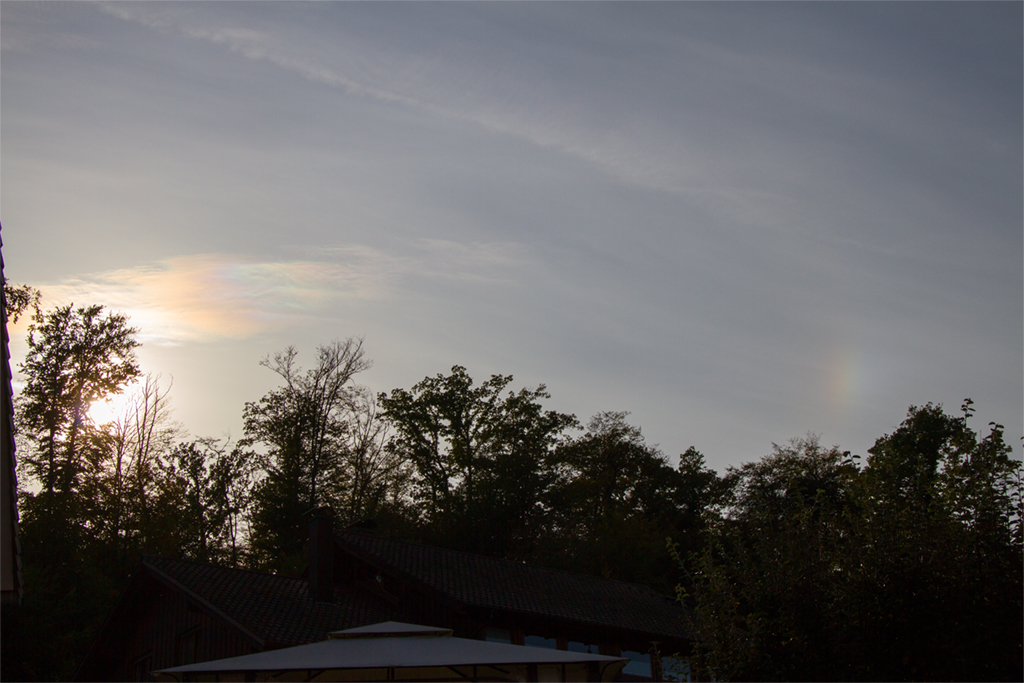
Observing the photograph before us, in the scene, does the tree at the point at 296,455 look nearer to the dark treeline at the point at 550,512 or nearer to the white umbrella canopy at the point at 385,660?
the dark treeline at the point at 550,512

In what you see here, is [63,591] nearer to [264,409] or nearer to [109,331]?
[109,331]

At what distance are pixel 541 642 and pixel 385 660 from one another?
43.6 ft

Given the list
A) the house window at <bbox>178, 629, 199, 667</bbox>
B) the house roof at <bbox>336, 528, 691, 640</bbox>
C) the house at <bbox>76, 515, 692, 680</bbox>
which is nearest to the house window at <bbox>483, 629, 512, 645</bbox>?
the house at <bbox>76, 515, 692, 680</bbox>

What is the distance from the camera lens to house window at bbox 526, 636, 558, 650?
23.5m

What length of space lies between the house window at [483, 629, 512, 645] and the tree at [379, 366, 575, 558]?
53.5ft

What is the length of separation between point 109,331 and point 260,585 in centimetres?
1708

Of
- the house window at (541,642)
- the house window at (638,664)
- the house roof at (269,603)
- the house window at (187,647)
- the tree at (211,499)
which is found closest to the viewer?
the house roof at (269,603)

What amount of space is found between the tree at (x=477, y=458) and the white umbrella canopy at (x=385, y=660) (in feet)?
86.9

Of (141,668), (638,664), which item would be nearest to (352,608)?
(141,668)

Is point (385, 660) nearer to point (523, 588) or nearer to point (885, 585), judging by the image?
point (885, 585)

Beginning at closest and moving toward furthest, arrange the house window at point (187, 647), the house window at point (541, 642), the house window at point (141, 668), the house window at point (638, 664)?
the house window at point (187, 647) → the house window at point (141, 668) → the house window at point (541, 642) → the house window at point (638, 664)

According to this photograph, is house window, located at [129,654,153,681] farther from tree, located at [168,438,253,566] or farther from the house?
tree, located at [168,438,253,566]

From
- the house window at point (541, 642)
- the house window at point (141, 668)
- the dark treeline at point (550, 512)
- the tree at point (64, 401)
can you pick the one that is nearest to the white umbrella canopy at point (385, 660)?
the dark treeline at point (550, 512)

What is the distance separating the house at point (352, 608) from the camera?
66.4ft
